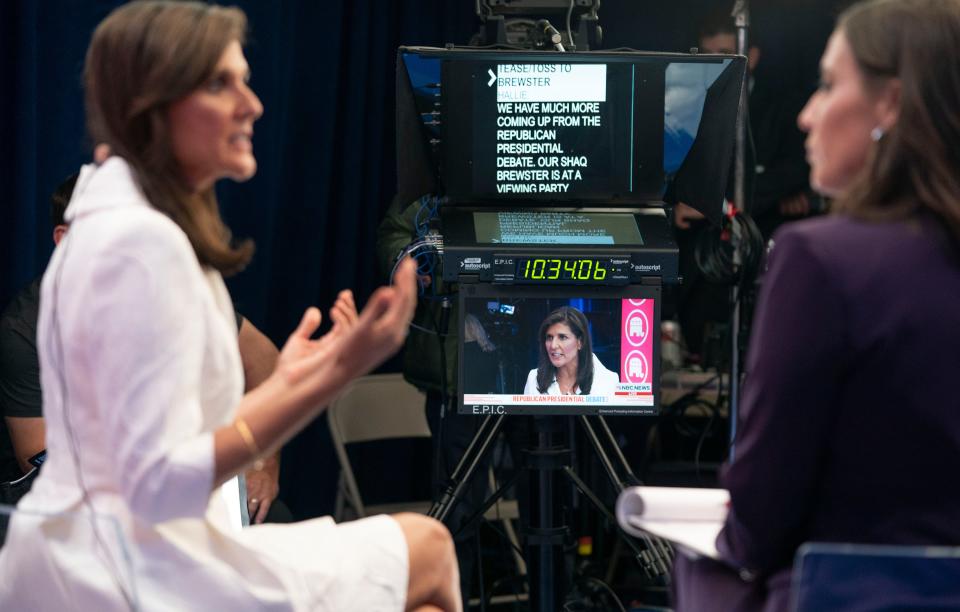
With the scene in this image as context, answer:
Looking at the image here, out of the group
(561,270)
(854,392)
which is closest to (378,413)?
(561,270)

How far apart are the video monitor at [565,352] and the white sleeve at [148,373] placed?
1.36m

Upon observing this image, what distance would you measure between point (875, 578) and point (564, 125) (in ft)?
5.52

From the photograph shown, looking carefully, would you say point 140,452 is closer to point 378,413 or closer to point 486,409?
point 486,409

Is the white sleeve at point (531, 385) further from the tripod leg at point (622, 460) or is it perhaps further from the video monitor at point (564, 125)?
the video monitor at point (564, 125)

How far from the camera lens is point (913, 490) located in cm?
140

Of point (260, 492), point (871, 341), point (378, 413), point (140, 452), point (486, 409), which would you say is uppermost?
point (871, 341)

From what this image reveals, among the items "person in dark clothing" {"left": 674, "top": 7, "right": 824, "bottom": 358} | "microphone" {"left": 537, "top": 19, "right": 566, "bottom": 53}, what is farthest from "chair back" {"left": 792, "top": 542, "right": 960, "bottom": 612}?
"person in dark clothing" {"left": 674, "top": 7, "right": 824, "bottom": 358}

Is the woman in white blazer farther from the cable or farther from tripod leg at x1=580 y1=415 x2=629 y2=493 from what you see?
the cable

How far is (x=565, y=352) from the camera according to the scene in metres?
2.77

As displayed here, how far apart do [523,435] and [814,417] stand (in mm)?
1965

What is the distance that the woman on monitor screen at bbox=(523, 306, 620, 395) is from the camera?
2.77 meters

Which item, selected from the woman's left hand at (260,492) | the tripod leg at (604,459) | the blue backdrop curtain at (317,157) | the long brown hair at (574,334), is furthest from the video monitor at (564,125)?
the blue backdrop curtain at (317,157)

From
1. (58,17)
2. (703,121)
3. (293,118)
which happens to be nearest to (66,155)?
(58,17)

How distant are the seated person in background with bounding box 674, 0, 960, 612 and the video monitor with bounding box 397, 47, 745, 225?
1.33 m
